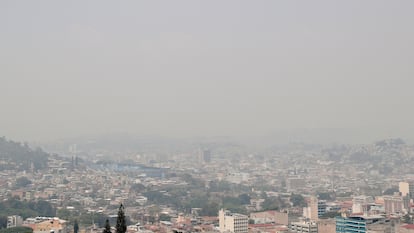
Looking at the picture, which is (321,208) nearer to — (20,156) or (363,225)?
(363,225)

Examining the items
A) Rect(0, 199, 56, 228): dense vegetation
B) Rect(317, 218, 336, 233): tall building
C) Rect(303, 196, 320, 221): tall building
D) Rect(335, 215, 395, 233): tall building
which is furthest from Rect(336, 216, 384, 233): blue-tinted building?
Rect(0, 199, 56, 228): dense vegetation

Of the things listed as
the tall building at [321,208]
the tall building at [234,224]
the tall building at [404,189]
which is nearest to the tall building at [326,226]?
the tall building at [234,224]

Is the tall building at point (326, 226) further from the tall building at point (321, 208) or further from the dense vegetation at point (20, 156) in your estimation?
the dense vegetation at point (20, 156)

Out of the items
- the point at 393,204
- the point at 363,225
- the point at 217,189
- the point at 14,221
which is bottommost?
the point at 14,221

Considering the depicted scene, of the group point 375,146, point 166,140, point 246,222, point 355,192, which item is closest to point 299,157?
point 375,146

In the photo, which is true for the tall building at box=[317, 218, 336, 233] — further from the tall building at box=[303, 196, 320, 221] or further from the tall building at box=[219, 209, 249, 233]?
the tall building at box=[303, 196, 320, 221]

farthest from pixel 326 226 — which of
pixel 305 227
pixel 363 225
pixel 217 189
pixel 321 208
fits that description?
pixel 217 189

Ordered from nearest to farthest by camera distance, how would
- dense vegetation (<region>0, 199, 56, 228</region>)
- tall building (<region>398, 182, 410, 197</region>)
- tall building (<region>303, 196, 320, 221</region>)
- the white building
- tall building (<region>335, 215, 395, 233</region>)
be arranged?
tall building (<region>335, 215, 395, 233</region>)
the white building
tall building (<region>303, 196, 320, 221</region>)
dense vegetation (<region>0, 199, 56, 228</region>)
tall building (<region>398, 182, 410, 197</region>)

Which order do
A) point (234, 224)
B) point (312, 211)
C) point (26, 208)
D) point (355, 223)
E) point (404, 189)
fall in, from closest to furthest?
point (355, 223), point (234, 224), point (312, 211), point (26, 208), point (404, 189)

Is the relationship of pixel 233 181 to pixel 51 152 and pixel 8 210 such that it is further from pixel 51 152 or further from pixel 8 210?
pixel 8 210

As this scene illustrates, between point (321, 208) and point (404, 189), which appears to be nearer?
point (321, 208)
